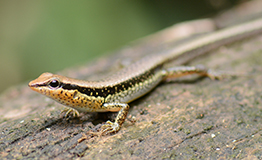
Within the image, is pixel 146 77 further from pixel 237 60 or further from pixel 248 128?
pixel 237 60

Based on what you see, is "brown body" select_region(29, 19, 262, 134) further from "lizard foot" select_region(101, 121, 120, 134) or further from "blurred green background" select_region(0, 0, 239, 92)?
"blurred green background" select_region(0, 0, 239, 92)

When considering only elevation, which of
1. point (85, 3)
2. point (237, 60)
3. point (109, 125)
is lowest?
point (237, 60)

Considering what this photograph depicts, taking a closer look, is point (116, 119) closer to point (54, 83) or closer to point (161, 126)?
point (161, 126)

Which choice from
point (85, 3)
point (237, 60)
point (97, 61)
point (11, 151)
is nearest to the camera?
point (11, 151)

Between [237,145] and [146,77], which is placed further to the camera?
[146,77]

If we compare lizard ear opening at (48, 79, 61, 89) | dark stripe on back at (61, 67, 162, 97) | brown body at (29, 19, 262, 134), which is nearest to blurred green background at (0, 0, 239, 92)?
brown body at (29, 19, 262, 134)

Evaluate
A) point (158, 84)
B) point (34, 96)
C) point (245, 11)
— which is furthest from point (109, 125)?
point (245, 11)
